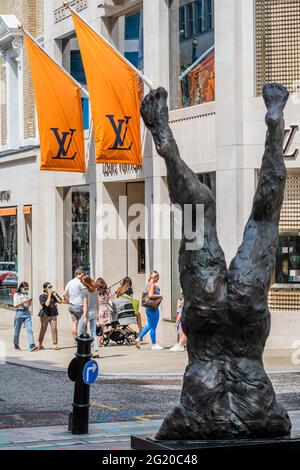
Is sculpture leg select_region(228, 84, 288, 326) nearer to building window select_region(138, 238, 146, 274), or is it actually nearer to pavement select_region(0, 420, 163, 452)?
pavement select_region(0, 420, 163, 452)

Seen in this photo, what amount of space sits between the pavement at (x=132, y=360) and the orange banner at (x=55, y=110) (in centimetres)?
563

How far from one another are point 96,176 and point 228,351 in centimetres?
2121

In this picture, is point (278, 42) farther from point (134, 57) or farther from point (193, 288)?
point (193, 288)

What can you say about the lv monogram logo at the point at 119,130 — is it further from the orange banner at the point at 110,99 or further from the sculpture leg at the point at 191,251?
the sculpture leg at the point at 191,251

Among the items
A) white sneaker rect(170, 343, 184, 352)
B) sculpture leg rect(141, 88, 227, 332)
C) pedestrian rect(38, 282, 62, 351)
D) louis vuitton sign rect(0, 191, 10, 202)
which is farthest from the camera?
louis vuitton sign rect(0, 191, 10, 202)

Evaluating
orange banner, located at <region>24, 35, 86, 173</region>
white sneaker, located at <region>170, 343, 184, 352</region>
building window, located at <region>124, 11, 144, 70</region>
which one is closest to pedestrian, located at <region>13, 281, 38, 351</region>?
white sneaker, located at <region>170, 343, 184, 352</region>

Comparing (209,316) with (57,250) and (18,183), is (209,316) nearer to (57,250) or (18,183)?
(57,250)

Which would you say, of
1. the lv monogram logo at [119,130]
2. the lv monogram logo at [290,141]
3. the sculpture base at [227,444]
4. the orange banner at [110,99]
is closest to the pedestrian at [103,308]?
the orange banner at [110,99]

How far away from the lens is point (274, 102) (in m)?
10.2

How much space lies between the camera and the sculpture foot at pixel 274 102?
998cm

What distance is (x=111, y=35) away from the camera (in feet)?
99.1

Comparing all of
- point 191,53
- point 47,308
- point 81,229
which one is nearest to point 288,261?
point 47,308

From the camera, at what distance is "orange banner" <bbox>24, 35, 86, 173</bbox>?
96.7 feet

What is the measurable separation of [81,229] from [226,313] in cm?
2260
